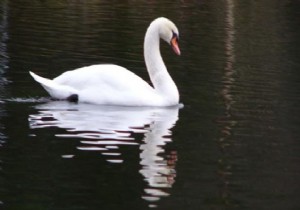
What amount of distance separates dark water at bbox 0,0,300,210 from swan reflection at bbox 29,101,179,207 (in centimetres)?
1

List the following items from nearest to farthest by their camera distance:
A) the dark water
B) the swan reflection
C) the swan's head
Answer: the dark water → the swan reflection → the swan's head

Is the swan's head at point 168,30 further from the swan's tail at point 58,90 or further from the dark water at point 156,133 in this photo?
the swan's tail at point 58,90

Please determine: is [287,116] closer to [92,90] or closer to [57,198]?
[92,90]

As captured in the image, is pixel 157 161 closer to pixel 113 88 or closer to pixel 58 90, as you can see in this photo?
pixel 113 88

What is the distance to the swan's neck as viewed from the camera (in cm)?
1520

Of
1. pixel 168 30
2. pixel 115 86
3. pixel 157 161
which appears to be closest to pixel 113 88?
pixel 115 86

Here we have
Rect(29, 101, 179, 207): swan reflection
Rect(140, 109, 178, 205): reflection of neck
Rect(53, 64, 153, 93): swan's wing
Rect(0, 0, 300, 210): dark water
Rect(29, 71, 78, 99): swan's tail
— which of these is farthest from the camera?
Rect(29, 71, 78, 99): swan's tail

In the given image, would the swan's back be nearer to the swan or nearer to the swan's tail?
the swan

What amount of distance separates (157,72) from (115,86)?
103 cm

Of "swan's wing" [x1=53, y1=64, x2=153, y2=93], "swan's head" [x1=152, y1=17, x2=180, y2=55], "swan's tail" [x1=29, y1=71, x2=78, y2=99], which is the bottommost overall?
"swan's tail" [x1=29, y1=71, x2=78, y2=99]

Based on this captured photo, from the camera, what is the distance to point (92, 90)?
49.1 ft

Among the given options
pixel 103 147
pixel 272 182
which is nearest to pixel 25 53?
pixel 103 147

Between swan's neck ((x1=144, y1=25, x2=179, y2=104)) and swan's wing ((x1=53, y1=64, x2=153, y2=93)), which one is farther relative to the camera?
swan's neck ((x1=144, y1=25, x2=179, y2=104))

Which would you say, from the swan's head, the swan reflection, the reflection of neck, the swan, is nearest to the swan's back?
the swan
